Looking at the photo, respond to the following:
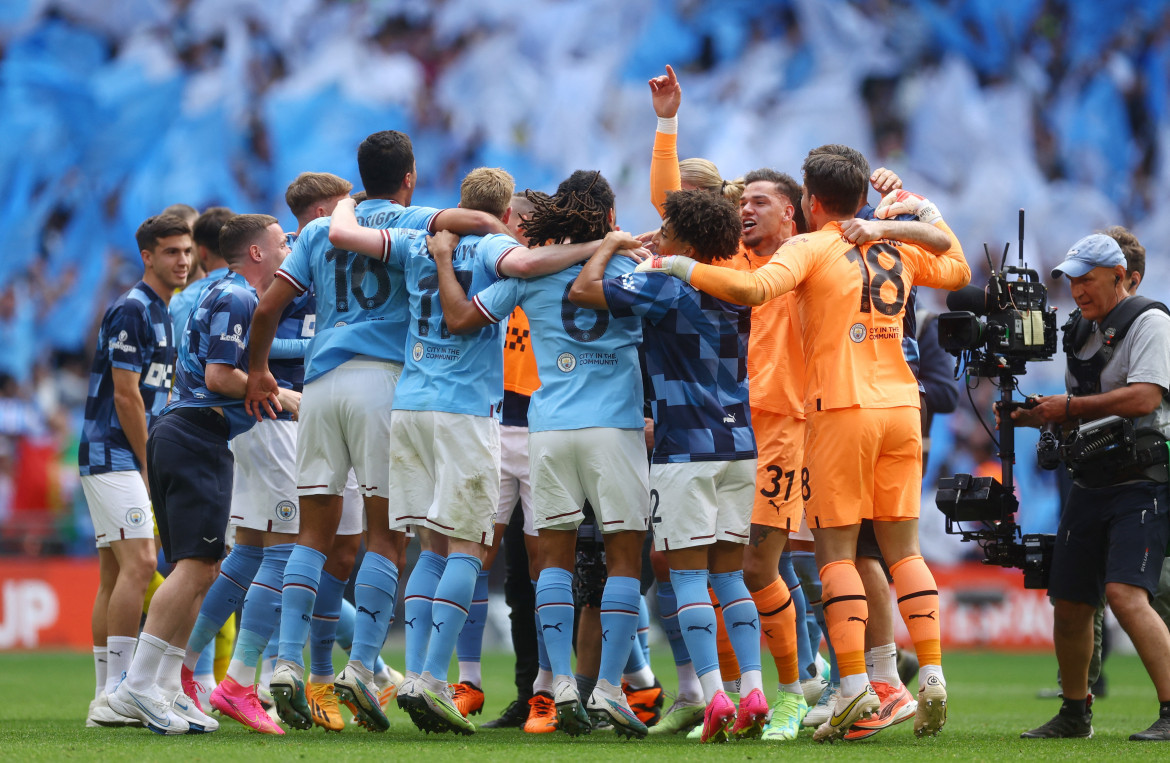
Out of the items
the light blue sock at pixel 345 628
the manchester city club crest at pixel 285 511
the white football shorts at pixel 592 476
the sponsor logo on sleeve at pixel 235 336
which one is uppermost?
the sponsor logo on sleeve at pixel 235 336

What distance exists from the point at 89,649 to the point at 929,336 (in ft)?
33.9

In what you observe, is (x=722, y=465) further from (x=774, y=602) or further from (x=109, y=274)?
(x=109, y=274)

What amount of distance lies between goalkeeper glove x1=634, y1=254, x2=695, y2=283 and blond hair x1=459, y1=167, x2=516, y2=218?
961mm

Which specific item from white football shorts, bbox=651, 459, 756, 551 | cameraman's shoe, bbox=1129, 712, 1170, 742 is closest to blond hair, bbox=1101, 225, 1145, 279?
cameraman's shoe, bbox=1129, 712, 1170, 742

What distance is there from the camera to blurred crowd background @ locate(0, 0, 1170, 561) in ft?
68.8

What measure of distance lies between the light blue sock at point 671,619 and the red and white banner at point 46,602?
9078mm

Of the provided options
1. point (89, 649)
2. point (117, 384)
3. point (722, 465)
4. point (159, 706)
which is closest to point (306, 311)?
point (117, 384)

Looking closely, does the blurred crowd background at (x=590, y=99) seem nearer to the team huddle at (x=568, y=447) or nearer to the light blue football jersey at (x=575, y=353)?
the team huddle at (x=568, y=447)

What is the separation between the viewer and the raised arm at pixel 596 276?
562 cm

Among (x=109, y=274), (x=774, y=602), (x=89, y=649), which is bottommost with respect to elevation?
(x=89, y=649)

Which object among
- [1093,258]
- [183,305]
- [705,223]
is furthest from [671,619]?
[183,305]

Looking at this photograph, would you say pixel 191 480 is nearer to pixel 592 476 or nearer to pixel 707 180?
pixel 592 476

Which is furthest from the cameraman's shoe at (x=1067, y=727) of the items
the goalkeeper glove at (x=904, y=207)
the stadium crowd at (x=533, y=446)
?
the goalkeeper glove at (x=904, y=207)

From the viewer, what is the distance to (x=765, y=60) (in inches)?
849
